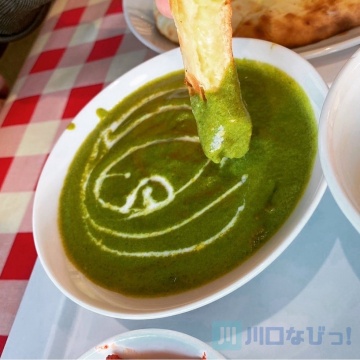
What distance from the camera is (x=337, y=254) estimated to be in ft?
3.83

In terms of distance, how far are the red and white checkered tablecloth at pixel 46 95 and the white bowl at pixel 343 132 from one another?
1.04 metres

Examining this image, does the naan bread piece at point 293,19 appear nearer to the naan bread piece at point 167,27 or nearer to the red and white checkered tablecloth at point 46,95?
the naan bread piece at point 167,27

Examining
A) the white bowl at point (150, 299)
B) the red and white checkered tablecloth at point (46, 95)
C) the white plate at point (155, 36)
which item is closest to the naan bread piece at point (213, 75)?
the white bowl at point (150, 299)

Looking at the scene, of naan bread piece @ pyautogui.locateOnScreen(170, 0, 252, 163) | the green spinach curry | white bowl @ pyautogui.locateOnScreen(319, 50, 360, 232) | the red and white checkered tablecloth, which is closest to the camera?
white bowl @ pyautogui.locateOnScreen(319, 50, 360, 232)

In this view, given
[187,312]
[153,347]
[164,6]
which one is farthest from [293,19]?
[153,347]

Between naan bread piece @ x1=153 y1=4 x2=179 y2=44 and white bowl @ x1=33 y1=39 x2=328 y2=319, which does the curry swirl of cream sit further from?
naan bread piece @ x1=153 y1=4 x2=179 y2=44

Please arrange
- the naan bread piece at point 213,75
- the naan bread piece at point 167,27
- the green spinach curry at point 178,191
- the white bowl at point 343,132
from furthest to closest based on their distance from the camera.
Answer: the naan bread piece at point 167,27
the green spinach curry at point 178,191
the naan bread piece at point 213,75
the white bowl at point 343,132

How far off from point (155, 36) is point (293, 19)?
22.2 inches

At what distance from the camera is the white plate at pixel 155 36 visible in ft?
4.87

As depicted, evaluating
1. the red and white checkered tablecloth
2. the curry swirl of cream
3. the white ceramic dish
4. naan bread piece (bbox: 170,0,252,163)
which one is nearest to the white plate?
A: the red and white checkered tablecloth

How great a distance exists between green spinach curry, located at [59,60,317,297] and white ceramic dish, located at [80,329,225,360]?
11 cm

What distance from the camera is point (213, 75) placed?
119 cm

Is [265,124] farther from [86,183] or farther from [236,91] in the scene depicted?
[86,183]

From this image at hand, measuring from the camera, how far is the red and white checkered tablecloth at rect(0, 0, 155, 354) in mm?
1664
